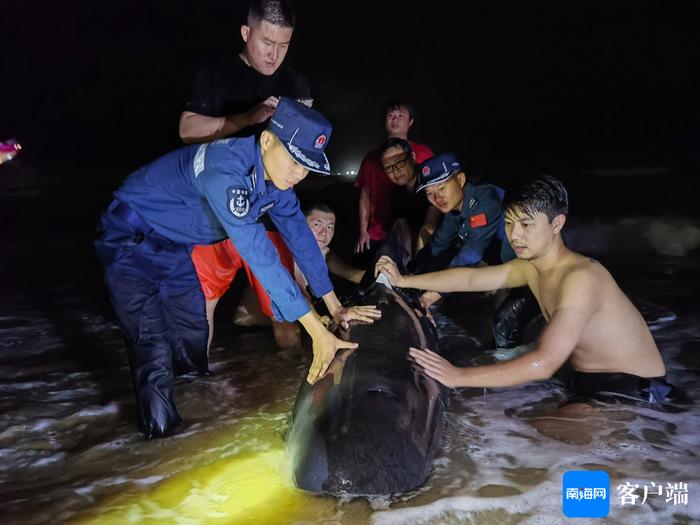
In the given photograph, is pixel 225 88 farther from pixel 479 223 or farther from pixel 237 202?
pixel 479 223

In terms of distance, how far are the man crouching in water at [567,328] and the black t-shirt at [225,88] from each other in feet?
6.68

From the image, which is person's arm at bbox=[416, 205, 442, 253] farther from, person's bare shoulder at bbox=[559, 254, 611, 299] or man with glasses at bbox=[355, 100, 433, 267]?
person's bare shoulder at bbox=[559, 254, 611, 299]

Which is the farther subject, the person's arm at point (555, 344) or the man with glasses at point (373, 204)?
the man with glasses at point (373, 204)

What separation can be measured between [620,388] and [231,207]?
98.7 inches

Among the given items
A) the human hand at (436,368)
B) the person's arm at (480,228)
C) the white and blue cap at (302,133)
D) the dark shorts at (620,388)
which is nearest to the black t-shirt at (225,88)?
the white and blue cap at (302,133)

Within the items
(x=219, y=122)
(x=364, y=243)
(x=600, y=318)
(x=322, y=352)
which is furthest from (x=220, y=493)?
(x=364, y=243)

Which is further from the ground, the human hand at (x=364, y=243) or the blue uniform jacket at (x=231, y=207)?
the blue uniform jacket at (x=231, y=207)

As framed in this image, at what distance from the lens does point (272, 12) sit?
348 cm

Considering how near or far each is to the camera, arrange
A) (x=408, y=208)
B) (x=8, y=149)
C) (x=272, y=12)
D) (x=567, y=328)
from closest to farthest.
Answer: (x=567, y=328)
(x=272, y=12)
(x=408, y=208)
(x=8, y=149)

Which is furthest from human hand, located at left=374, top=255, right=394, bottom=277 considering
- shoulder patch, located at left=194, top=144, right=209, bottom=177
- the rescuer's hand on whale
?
shoulder patch, located at left=194, top=144, right=209, bottom=177

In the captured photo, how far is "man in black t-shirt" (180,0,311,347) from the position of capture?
3.56 m

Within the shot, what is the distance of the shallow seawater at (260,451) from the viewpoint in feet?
7.86

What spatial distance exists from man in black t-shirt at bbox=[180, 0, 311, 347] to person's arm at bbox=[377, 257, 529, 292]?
124cm

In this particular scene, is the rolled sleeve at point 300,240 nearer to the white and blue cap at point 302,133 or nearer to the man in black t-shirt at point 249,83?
the white and blue cap at point 302,133
